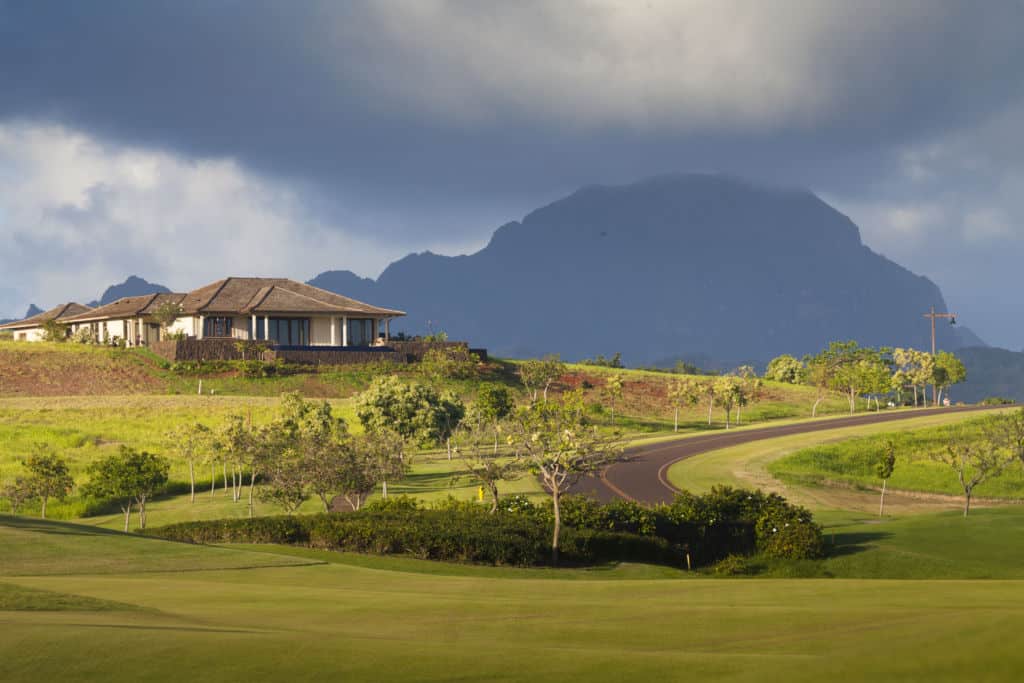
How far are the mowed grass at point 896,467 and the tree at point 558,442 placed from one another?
27525mm

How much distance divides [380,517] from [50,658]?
2306 centimetres

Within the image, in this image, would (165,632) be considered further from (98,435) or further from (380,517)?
(98,435)

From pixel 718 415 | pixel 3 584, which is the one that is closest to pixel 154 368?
pixel 718 415

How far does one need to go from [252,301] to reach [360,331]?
494 inches

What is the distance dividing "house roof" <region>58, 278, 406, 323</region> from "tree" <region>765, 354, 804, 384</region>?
6618 cm

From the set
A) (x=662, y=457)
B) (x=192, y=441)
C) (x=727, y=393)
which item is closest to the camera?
(x=192, y=441)

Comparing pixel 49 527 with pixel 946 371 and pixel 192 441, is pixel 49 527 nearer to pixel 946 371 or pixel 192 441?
pixel 192 441

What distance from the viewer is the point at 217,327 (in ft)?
323

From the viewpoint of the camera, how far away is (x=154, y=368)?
9081 cm

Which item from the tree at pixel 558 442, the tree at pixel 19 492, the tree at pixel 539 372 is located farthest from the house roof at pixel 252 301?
the tree at pixel 558 442

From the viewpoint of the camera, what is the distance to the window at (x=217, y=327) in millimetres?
98125

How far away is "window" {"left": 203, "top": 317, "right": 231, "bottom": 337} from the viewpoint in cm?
9812

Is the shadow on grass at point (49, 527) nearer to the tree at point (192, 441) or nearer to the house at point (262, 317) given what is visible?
the tree at point (192, 441)

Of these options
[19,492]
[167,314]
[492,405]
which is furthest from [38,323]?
[19,492]
